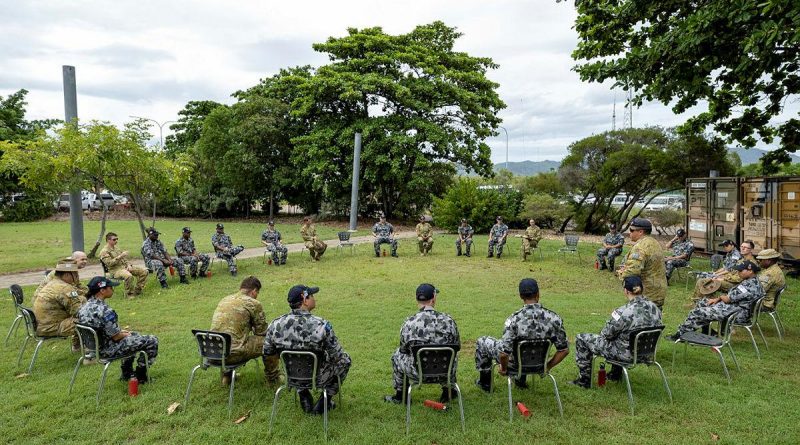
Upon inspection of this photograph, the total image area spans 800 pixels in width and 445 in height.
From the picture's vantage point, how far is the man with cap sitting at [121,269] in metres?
10.6

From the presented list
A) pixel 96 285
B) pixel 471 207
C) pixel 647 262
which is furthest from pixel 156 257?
pixel 471 207

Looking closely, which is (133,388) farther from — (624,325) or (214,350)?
(624,325)

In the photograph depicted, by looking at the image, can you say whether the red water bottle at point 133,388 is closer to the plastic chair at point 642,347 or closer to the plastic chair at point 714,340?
the plastic chair at point 642,347

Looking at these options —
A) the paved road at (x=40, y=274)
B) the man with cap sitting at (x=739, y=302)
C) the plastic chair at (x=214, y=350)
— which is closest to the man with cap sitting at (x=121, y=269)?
the paved road at (x=40, y=274)

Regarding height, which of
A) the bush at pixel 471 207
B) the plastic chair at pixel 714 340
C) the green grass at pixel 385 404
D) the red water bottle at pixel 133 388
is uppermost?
the bush at pixel 471 207

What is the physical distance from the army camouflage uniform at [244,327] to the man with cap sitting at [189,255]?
7.49m

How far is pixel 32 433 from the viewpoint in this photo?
474 centimetres

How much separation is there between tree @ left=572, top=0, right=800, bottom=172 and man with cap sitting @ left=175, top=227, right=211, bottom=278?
10126 mm

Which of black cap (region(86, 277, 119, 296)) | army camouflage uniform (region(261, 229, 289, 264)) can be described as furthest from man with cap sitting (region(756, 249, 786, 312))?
army camouflage uniform (region(261, 229, 289, 264))

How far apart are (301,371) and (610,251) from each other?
1125cm

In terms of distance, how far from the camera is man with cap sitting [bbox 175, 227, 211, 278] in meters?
12.4

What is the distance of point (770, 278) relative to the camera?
7.52 m

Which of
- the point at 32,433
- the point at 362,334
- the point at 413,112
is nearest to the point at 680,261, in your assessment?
the point at 362,334

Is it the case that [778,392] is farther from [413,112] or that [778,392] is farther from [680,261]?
[413,112]
